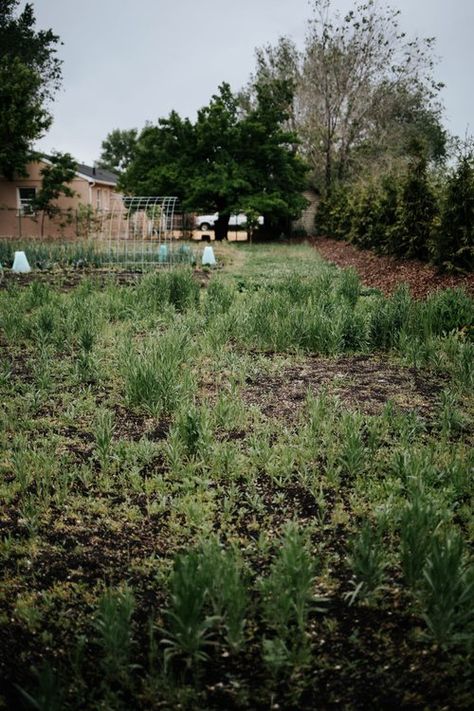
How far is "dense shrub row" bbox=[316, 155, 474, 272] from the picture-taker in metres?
11.4

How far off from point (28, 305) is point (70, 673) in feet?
22.1

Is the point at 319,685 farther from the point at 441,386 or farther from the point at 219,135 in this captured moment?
the point at 219,135

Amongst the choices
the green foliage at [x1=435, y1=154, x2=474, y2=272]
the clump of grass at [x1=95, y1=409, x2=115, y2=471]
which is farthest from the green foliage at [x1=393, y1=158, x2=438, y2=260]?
the clump of grass at [x1=95, y1=409, x2=115, y2=471]

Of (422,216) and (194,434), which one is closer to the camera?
(194,434)

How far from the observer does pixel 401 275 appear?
12.7 m

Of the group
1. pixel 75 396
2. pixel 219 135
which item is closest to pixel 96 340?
pixel 75 396

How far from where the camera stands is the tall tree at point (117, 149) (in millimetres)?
76062

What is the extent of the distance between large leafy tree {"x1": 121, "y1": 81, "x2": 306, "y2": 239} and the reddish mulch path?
9.80 meters

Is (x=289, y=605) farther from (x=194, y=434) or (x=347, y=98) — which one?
(x=347, y=98)

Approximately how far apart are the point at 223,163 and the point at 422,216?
15.2 m

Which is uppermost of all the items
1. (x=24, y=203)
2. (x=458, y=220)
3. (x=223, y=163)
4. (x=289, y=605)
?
(x=223, y=163)

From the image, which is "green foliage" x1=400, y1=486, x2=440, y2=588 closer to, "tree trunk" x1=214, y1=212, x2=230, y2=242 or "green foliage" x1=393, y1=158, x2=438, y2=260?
"green foliage" x1=393, y1=158, x2=438, y2=260

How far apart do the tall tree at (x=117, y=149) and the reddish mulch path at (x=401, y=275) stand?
6513cm

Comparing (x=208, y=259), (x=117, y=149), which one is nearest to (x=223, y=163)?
(x=208, y=259)
